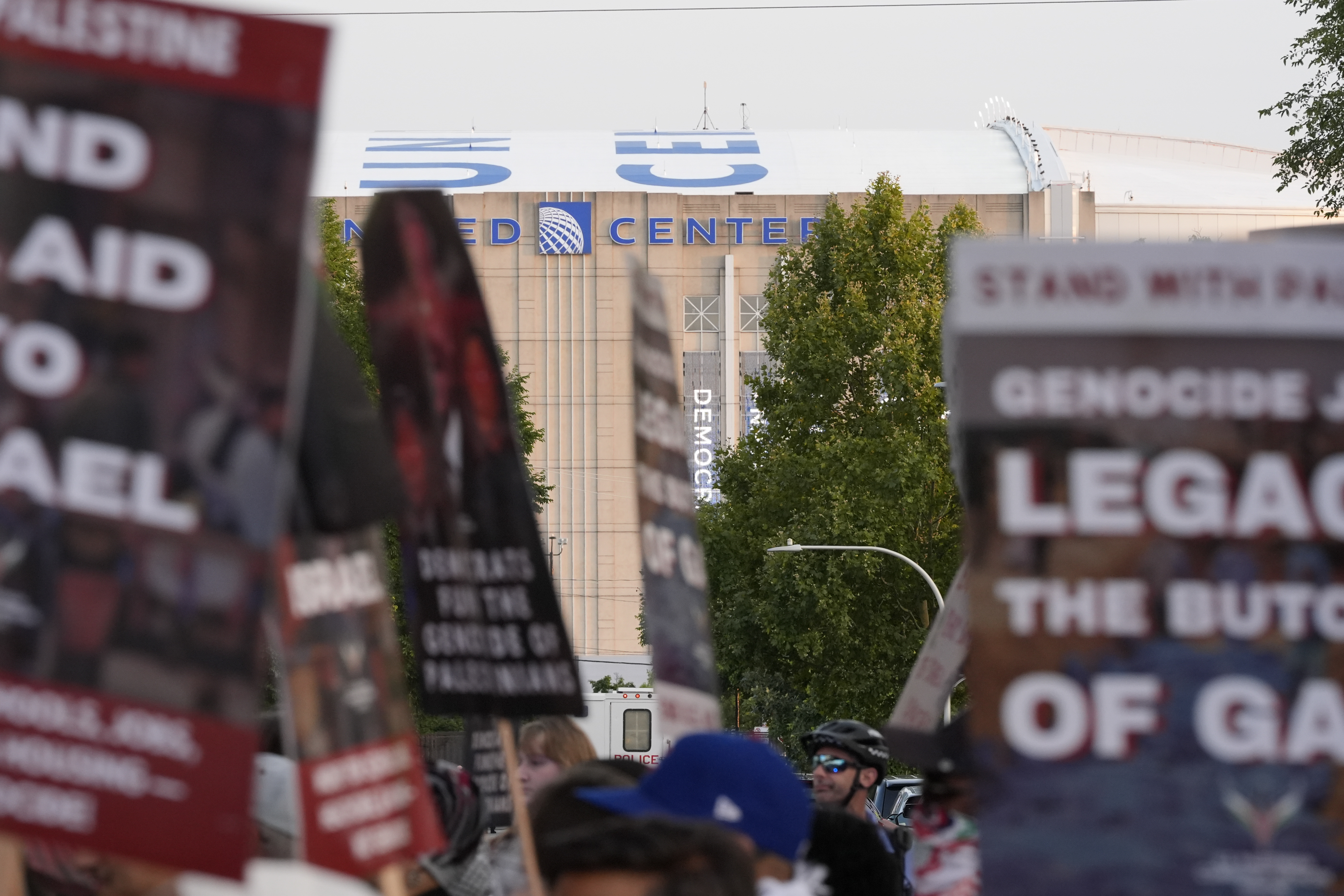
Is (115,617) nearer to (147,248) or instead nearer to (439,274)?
(147,248)

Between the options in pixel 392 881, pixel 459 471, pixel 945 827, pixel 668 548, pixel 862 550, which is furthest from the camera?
pixel 862 550

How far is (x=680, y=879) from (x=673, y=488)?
3177mm

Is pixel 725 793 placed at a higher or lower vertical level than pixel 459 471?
lower

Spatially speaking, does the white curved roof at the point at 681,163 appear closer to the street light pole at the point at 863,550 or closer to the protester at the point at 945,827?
the street light pole at the point at 863,550

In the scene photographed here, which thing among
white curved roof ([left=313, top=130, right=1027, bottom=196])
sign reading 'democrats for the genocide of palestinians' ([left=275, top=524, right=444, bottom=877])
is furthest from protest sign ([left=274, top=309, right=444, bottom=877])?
white curved roof ([left=313, top=130, right=1027, bottom=196])

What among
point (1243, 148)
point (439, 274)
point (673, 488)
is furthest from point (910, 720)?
point (1243, 148)

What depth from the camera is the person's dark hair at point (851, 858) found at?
5.89 meters

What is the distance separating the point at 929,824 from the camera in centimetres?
623

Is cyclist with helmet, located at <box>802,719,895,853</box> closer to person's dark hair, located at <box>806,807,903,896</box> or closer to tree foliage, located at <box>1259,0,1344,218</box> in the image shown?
person's dark hair, located at <box>806,807,903,896</box>

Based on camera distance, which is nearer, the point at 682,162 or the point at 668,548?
the point at 668,548

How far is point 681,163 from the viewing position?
73.9m

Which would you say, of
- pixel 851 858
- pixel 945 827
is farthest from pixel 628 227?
pixel 851 858

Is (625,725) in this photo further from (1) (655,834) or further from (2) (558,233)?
(2) (558,233)

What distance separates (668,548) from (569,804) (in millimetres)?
1937
